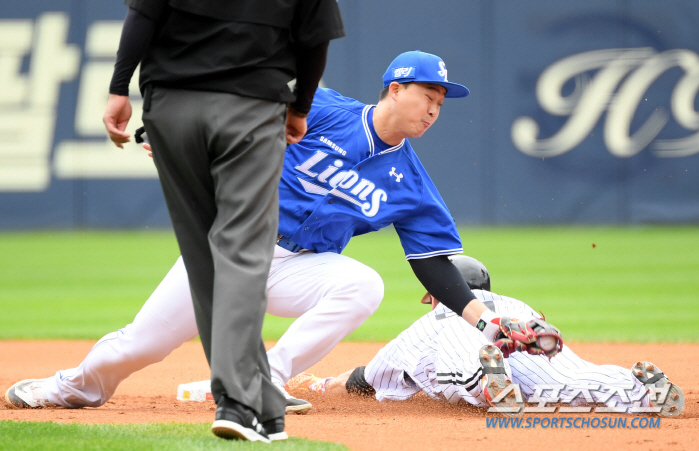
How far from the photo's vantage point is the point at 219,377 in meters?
2.09

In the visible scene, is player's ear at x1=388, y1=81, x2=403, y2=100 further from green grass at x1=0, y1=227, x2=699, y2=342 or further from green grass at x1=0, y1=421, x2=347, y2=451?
green grass at x1=0, y1=227, x2=699, y2=342

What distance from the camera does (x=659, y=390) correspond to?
289 cm

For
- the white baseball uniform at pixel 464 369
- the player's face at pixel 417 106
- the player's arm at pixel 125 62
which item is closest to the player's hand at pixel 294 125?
the player's arm at pixel 125 62

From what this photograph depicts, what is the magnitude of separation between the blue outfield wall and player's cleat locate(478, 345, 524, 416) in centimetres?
1054

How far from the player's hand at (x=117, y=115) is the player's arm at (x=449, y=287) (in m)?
1.29

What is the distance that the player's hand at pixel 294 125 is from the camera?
2.36 meters

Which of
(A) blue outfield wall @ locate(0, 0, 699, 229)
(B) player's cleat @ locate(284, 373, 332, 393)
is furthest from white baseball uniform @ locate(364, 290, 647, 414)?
(A) blue outfield wall @ locate(0, 0, 699, 229)

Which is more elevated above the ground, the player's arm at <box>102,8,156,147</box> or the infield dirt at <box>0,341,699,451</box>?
the player's arm at <box>102,8,156,147</box>

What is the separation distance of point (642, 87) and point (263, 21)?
12.5m

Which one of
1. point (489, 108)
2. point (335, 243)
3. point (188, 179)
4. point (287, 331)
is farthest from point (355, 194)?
point (489, 108)

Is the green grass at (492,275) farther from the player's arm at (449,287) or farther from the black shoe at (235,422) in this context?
the black shoe at (235,422)

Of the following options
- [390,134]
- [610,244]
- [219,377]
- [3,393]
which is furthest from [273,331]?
[610,244]

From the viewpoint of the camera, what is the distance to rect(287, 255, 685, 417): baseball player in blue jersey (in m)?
2.90

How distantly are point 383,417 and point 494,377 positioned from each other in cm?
43
